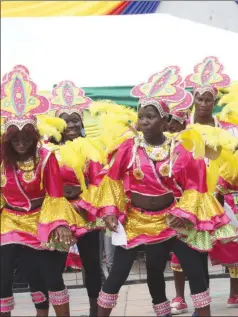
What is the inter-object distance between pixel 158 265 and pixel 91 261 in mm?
890

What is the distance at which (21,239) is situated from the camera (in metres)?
6.18

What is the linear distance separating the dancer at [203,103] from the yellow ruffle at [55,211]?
1.57 meters

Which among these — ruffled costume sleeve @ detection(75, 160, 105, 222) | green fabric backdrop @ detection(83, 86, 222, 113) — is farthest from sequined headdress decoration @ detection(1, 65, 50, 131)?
green fabric backdrop @ detection(83, 86, 222, 113)

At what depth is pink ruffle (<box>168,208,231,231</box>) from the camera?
6.14m

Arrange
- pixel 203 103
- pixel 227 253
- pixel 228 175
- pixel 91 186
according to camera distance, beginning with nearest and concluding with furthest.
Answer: pixel 91 186
pixel 228 175
pixel 227 253
pixel 203 103

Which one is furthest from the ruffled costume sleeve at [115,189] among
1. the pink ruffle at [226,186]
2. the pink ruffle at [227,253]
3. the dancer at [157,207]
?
the pink ruffle at [227,253]

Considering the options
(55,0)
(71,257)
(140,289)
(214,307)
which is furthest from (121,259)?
(55,0)

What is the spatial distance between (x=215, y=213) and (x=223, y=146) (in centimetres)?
58

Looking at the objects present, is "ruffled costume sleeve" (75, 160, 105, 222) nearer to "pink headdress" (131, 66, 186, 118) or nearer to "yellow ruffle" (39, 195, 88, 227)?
"yellow ruffle" (39, 195, 88, 227)

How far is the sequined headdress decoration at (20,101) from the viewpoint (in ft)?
20.6

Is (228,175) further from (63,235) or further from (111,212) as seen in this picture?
(63,235)

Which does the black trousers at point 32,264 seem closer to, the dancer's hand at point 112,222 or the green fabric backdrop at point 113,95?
the dancer's hand at point 112,222

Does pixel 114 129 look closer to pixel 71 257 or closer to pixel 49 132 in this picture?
pixel 49 132

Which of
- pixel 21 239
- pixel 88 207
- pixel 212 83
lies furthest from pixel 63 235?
pixel 212 83
